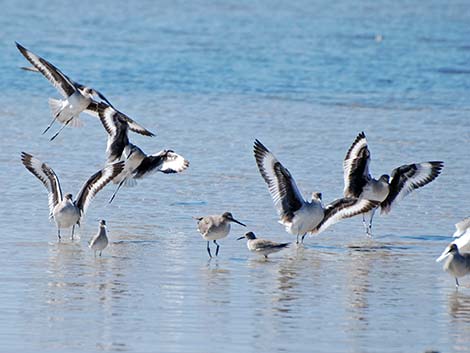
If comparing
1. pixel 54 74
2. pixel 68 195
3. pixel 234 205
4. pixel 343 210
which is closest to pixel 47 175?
pixel 68 195

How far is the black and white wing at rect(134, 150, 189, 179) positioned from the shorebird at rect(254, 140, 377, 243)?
61.3 inches

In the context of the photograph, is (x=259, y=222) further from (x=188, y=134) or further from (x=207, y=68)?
(x=207, y=68)

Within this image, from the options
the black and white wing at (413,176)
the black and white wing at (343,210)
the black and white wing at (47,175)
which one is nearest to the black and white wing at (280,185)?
the black and white wing at (343,210)

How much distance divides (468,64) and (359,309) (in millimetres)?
18465

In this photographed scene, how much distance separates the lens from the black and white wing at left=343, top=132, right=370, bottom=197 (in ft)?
37.7

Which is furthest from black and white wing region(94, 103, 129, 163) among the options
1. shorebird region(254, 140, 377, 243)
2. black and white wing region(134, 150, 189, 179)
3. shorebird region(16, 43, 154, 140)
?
shorebird region(254, 140, 377, 243)

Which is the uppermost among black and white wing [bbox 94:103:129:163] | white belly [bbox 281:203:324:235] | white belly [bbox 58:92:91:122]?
white belly [bbox 58:92:91:122]

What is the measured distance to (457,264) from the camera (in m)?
8.67

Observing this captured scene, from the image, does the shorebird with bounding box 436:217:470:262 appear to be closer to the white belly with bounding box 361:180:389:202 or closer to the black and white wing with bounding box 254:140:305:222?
the black and white wing with bounding box 254:140:305:222

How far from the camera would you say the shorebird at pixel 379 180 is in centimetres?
1138

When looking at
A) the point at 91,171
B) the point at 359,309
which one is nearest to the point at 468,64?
the point at 91,171

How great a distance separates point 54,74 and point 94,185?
7.82 ft

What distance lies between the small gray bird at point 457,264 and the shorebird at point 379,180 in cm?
243

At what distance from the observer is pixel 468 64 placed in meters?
25.7
